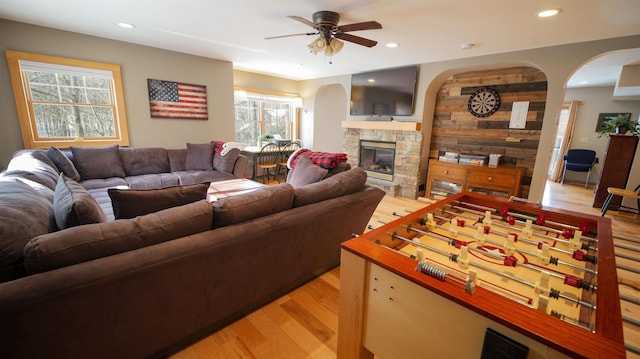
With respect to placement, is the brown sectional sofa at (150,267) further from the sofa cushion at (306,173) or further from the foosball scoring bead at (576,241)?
the foosball scoring bead at (576,241)

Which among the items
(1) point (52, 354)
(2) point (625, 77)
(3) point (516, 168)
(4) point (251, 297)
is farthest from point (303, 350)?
(2) point (625, 77)

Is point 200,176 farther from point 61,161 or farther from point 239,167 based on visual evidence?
point 61,161

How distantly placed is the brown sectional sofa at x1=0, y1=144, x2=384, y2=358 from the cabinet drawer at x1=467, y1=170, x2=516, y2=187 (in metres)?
2.95

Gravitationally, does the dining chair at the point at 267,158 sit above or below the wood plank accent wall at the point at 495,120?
below

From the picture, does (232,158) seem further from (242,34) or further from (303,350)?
(303,350)

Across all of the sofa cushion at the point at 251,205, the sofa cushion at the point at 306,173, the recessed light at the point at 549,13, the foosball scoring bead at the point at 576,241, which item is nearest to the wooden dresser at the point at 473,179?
the recessed light at the point at 549,13

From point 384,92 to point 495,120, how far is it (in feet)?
6.14

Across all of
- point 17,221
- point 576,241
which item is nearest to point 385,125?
point 576,241

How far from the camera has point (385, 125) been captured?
4.78 meters

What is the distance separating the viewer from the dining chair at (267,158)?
17.7 ft

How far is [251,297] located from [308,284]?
575 mm

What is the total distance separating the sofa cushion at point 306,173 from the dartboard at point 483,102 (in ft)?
10.1

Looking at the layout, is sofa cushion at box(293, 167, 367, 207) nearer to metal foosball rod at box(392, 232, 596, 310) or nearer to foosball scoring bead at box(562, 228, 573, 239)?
metal foosball rod at box(392, 232, 596, 310)

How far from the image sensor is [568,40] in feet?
9.84
